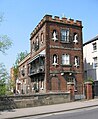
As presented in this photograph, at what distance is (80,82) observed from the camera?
34750 millimetres

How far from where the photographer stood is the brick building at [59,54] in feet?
108

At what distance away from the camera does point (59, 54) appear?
34.0 metres

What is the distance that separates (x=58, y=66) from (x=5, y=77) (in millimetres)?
13728

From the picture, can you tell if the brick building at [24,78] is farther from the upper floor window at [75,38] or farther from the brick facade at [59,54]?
the upper floor window at [75,38]

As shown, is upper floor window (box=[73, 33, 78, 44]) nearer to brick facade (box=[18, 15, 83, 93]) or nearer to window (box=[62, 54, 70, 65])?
brick facade (box=[18, 15, 83, 93])

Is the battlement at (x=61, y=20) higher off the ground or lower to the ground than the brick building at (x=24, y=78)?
higher

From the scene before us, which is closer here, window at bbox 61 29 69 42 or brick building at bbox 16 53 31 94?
window at bbox 61 29 69 42

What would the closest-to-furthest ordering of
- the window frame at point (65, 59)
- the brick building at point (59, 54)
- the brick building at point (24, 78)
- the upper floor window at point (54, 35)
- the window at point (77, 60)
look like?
1. the brick building at point (59, 54)
2. the upper floor window at point (54, 35)
3. the window frame at point (65, 59)
4. the window at point (77, 60)
5. the brick building at point (24, 78)

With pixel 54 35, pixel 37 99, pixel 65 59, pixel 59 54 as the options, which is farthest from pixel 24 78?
pixel 37 99

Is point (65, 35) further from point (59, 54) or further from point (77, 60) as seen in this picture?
point (77, 60)

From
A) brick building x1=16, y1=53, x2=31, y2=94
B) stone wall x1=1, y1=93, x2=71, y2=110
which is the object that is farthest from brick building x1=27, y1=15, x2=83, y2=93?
brick building x1=16, y1=53, x2=31, y2=94

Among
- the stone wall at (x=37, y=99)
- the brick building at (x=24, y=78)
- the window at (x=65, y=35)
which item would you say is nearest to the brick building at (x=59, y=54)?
the window at (x=65, y=35)

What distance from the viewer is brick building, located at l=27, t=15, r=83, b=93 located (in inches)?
1302

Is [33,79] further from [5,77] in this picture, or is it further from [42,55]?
[5,77]
